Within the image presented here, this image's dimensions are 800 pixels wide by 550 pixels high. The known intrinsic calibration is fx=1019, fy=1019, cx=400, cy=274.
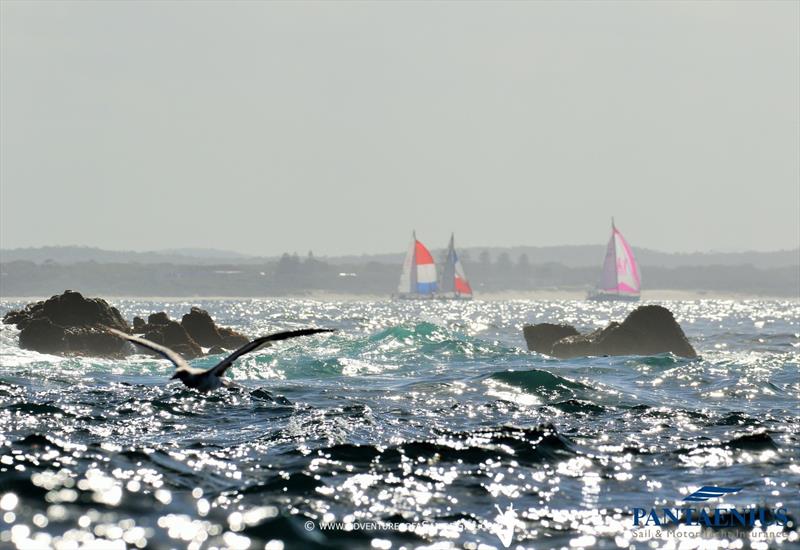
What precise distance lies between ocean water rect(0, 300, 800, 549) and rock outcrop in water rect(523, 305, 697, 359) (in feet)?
43.7

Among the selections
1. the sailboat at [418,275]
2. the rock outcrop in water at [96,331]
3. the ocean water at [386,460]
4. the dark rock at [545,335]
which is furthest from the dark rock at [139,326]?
the sailboat at [418,275]

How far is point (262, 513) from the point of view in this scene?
12.6 m

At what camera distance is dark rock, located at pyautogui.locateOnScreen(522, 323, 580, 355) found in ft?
154

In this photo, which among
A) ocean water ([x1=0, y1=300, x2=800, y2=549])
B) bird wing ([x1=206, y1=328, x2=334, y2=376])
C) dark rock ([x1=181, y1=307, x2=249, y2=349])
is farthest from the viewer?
dark rock ([x1=181, y1=307, x2=249, y2=349])

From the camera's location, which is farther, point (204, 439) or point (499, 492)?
point (204, 439)

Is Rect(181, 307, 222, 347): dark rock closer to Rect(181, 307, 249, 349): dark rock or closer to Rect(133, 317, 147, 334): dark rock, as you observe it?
Rect(181, 307, 249, 349): dark rock

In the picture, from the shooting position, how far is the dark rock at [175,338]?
41.8 meters

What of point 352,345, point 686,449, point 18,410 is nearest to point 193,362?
point 352,345

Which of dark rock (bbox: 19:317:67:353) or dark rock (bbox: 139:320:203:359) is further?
dark rock (bbox: 139:320:203:359)

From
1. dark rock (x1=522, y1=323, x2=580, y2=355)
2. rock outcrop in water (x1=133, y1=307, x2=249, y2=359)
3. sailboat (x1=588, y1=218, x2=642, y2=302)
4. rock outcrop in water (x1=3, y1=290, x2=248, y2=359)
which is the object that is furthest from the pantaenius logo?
sailboat (x1=588, y1=218, x2=642, y2=302)

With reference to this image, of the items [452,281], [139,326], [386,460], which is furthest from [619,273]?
[386,460]

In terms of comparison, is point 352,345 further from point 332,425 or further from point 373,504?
point 373,504

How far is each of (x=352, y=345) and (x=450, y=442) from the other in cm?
2913

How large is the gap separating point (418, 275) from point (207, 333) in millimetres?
135902
